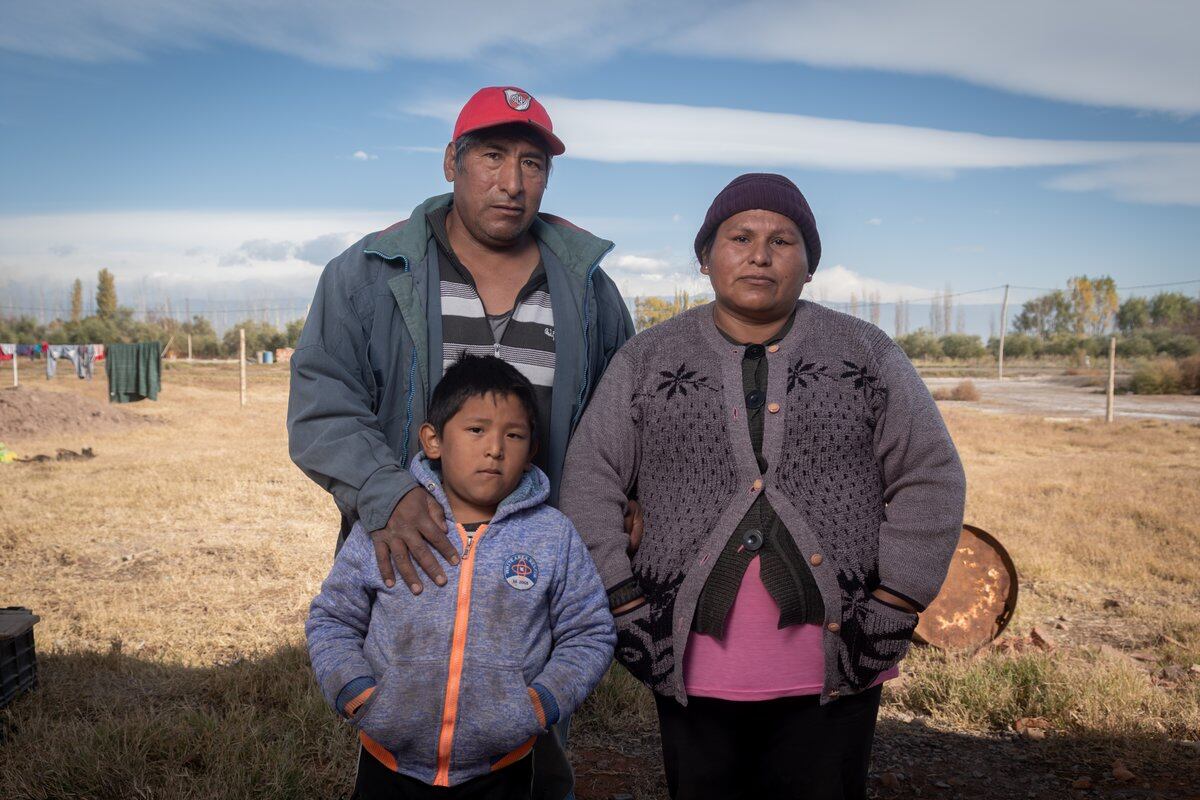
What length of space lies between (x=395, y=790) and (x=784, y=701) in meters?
0.94

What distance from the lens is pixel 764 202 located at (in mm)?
2168

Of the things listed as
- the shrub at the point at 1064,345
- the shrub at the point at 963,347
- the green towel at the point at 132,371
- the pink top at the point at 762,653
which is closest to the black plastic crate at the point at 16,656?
the pink top at the point at 762,653

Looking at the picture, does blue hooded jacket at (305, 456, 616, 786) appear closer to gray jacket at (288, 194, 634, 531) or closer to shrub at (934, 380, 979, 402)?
gray jacket at (288, 194, 634, 531)

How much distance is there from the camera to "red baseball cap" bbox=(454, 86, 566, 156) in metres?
2.35

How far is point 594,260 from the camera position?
2635 mm

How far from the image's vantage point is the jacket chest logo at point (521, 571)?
202 centimetres

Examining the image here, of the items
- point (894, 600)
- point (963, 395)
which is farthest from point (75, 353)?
point (963, 395)

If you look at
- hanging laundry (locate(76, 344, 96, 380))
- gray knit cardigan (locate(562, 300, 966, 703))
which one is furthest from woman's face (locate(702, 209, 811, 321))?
hanging laundry (locate(76, 344, 96, 380))

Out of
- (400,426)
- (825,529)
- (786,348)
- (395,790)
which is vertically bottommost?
(395,790)

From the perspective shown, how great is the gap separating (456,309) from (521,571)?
81 centimetres

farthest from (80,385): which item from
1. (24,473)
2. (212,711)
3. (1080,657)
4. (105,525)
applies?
(1080,657)

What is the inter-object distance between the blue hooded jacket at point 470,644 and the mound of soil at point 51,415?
587 inches

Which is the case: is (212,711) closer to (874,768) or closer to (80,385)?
(874,768)

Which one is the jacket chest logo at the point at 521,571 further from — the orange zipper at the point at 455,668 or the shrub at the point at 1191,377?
the shrub at the point at 1191,377
